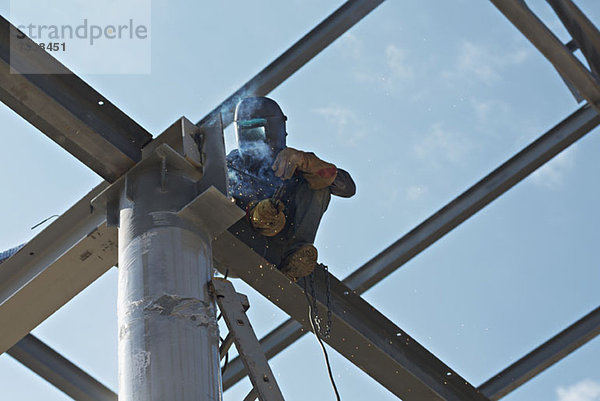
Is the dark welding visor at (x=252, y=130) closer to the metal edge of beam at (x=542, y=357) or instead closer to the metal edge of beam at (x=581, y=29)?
the metal edge of beam at (x=581, y=29)

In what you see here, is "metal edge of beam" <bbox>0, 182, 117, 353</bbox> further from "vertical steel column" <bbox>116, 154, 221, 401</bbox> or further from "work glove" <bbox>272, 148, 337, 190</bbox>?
"work glove" <bbox>272, 148, 337, 190</bbox>

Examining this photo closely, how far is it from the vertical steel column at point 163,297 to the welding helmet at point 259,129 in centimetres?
125

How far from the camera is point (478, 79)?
8820mm

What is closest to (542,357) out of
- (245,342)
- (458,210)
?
(458,210)

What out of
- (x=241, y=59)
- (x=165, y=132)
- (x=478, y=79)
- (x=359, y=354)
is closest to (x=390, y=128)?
(x=478, y=79)

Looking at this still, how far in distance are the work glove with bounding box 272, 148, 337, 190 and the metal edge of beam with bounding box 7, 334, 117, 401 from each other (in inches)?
83.1

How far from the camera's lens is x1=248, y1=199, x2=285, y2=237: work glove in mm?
6227

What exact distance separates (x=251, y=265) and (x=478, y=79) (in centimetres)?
320

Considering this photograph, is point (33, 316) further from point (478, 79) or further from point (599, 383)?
point (599, 383)

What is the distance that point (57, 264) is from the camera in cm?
598

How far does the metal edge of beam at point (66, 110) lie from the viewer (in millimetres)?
5504

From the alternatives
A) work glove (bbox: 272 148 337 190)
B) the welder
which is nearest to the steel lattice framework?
the welder

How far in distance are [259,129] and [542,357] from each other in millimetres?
2865

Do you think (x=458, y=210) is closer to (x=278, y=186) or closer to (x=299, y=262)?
(x=278, y=186)
